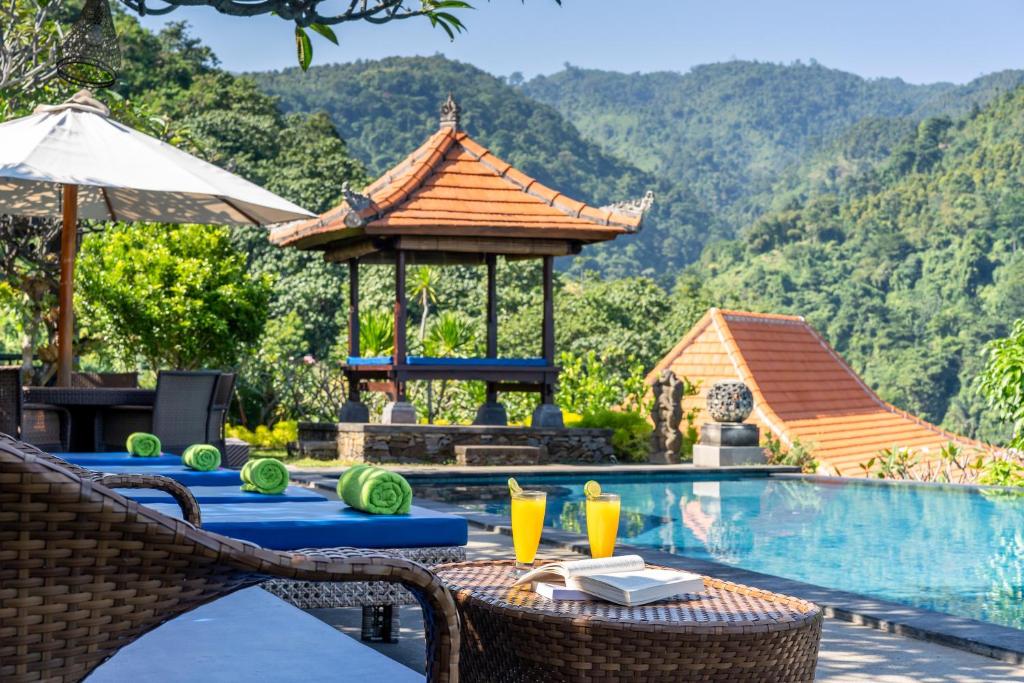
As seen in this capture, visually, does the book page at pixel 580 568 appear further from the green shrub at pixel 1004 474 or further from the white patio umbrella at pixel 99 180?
the green shrub at pixel 1004 474

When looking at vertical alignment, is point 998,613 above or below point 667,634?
below

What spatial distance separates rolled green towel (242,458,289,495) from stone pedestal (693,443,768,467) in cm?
886

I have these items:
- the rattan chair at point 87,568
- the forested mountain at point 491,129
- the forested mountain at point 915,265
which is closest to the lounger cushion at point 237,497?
the rattan chair at point 87,568

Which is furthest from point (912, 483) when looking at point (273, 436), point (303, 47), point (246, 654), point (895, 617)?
point (246, 654)

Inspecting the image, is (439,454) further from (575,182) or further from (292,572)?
(575,182)

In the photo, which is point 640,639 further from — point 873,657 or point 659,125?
point 659,125

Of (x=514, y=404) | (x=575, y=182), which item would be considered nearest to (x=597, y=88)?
(x=575, y=182)

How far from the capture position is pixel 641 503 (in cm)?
988

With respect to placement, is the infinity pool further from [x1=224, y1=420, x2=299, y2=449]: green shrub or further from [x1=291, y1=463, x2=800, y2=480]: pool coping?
[x1=224, y1=420, x2=299, y2=449]: green shrub

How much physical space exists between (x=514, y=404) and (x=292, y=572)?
1455 cm

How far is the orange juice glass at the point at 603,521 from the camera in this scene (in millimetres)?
2557

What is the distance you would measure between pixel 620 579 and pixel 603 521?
1.01ft

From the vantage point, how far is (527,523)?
2605 mm

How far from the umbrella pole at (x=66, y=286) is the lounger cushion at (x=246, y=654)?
4637 mm
